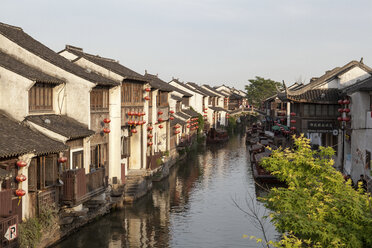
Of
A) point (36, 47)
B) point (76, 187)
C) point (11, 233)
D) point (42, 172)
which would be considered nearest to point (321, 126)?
point (36, 47)

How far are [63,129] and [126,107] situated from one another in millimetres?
11161

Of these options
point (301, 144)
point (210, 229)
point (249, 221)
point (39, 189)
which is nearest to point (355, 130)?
point (249, 221)

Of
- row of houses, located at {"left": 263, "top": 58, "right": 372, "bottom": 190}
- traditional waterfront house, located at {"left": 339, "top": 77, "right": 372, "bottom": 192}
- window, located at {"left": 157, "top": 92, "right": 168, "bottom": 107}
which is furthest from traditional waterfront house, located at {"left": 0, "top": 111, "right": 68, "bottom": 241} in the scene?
window, located at {"left": 157, "top": 92, "right": 168, "bottom": 107}

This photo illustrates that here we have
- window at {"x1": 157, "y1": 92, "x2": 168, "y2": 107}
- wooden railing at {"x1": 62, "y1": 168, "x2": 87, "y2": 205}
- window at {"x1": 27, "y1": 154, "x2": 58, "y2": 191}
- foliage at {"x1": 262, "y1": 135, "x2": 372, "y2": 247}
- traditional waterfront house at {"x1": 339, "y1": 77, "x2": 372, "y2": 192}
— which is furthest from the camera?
window at {"x1": 157, "y1": 92, "x2": 168, "y2": 107}

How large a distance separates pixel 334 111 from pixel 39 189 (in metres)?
27.5

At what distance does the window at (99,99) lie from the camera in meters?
28.4

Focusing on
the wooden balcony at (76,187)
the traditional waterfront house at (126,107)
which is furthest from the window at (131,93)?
the wooden balcony at (76,187)

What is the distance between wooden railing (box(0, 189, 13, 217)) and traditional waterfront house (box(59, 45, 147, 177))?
1413cm

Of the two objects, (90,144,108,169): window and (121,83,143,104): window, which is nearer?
(90,144,108,169): window

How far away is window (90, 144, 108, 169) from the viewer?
28358 mm

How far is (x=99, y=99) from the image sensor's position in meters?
29.5

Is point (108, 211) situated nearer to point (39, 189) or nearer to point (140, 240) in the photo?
point (140, 240)

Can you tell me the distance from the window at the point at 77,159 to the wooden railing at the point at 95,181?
0.91 meters

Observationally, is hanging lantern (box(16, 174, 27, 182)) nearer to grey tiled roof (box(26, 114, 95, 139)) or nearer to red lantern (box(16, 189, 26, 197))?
red lantern (box(16, 189, 26, 197))
